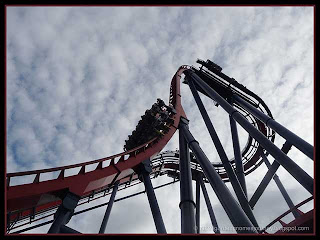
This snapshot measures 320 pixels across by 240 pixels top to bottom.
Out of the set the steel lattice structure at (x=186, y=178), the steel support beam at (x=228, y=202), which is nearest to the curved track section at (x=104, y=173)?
the steel lattice structure at (x=186, y=178)

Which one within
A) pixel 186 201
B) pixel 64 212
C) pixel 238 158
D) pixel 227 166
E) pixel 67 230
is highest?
pixel 238 158

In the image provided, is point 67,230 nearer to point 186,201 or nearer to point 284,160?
point 186,201

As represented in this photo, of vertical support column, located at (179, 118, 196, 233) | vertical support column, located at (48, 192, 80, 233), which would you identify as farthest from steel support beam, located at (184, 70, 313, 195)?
vertical support column, located at (48, 192, 80, 233)

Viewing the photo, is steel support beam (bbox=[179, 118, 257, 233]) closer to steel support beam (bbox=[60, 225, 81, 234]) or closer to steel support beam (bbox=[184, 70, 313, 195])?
steel support beam (bbox=[184, 70, 313, 195])

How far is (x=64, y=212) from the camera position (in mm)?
6645

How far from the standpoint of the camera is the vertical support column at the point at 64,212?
6320mm

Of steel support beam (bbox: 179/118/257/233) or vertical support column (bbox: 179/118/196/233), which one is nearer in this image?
steel support beam (bbox: 179/118/257/233)

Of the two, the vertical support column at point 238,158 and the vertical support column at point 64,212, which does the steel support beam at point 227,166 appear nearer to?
the vertical support column at point 238,158

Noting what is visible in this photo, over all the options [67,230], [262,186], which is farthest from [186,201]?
[262,186]

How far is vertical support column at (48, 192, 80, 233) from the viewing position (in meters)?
6.32

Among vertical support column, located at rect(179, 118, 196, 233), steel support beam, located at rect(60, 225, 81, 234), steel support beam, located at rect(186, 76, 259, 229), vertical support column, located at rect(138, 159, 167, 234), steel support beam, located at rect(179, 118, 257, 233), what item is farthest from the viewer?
vertical support column, located at rect(138, 159, 167, 234)

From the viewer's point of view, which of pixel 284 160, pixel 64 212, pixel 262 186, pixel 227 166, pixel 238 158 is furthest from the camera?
pixel 238 158
